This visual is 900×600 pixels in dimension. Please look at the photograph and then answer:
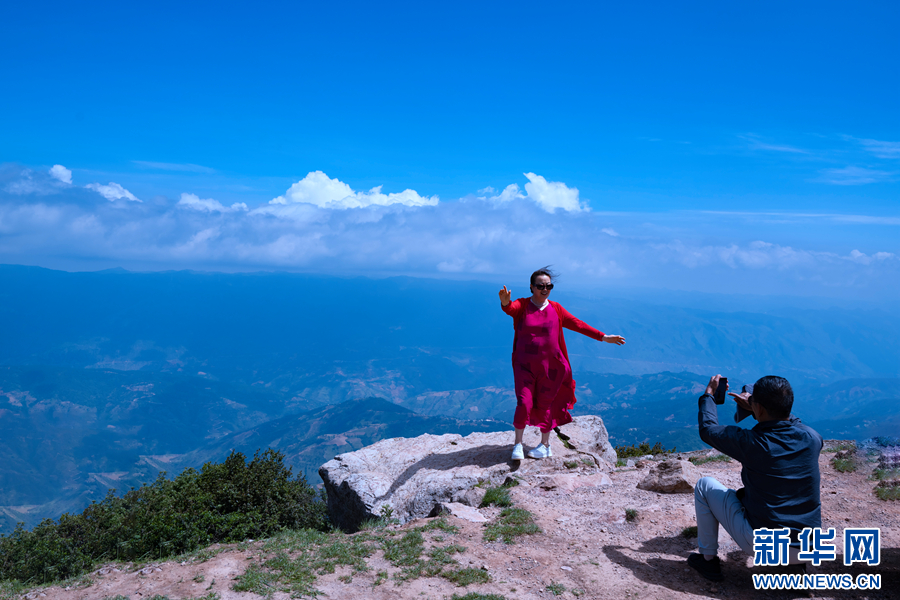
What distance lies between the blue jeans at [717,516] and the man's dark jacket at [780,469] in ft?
0.47

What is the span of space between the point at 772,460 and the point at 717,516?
988 mm

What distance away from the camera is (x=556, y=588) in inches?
214

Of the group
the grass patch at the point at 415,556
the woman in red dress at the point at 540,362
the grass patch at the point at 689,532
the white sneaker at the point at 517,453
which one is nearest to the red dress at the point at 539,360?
the woman in red dress at the point at 540,362

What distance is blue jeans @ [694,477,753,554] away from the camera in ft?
16.6

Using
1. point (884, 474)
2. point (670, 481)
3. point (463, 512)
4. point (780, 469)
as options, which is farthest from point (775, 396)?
point (884, 474)

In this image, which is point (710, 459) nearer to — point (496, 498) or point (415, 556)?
point (496, 498)

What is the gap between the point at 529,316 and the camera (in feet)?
35.1

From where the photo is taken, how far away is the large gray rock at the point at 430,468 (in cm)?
995

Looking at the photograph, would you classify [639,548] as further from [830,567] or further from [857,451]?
[857,451]

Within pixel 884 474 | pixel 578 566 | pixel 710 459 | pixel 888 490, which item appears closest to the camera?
pixel 578 566

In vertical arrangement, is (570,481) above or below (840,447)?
below

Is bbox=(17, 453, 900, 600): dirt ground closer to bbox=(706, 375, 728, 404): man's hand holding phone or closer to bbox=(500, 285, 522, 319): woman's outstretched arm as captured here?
bbox=(706, 375, 728, 404): man's hand holding phone

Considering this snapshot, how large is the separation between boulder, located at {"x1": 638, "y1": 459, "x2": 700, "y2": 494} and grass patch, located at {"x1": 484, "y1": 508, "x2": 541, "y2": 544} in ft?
8.67

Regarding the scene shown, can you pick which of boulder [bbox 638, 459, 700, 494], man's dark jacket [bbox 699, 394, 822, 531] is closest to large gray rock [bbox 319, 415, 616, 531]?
boulder [bbox 638, 459, 700, 494]
